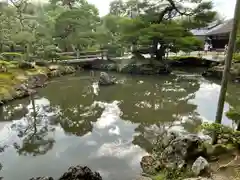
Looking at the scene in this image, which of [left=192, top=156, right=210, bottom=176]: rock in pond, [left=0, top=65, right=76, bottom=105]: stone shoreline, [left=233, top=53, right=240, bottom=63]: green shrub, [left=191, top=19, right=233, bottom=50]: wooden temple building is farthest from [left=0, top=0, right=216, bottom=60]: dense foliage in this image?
[left=192, top=156, right=210, bottom=176]: rock in pond

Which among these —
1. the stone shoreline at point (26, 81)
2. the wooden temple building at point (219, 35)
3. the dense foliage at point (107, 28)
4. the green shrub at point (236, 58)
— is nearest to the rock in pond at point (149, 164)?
the stone shoreline at point (26, 81)

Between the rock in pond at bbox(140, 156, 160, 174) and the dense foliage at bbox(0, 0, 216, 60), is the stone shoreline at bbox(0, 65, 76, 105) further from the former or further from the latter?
the rock in pond at bbox(140, 156, 160, 174)

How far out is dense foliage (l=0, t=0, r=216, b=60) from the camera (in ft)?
61.6

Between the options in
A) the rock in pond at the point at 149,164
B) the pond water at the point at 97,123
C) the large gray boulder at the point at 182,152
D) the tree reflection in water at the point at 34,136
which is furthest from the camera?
the tree reflection in water at the point at 34,136

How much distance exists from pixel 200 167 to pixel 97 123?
480 centimetres

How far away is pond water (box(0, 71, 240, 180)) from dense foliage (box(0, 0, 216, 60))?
515 centimetres

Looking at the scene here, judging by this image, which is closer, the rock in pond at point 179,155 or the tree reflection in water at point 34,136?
the rock in pond at point 179,155

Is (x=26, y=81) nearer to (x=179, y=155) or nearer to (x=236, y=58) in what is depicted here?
(x=179, y=155)

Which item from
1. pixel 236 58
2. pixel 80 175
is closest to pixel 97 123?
pixel 80 175

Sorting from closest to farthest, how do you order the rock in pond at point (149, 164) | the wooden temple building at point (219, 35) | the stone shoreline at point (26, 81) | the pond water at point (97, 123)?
the rock in pond at point (149, 164)
the pond water at point (97, 123)
the stone shoreline at point (26, 81)
the wooden temple building at point (219, 35)

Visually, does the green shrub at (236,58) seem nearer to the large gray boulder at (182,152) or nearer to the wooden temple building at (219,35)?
the wooden temple building at (219,35)

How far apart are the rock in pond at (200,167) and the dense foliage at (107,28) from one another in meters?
14.5

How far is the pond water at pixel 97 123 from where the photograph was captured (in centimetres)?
591

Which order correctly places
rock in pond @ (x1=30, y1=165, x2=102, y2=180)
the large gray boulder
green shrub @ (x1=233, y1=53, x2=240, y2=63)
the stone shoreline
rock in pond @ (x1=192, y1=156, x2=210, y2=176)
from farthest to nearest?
green shrub @ (x1=233, y1=53, x2=240, y2=63) → the stone shoreline → the large gray boulder → rock in pond @ (x1=30, y1=165, x2=102, y2=180) → rock in pond @ (x1=192, y1=156, x2=210, y2=176)
